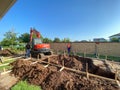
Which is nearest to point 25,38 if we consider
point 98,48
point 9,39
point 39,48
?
point 9,39

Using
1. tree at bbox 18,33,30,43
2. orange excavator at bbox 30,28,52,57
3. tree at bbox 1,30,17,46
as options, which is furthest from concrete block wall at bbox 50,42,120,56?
tree at bbox 18,33,30,43

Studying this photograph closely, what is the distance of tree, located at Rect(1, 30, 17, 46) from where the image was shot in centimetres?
2530

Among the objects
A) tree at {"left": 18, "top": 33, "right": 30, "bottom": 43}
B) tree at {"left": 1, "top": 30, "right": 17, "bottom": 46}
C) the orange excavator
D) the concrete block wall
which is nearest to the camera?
the orange excavator

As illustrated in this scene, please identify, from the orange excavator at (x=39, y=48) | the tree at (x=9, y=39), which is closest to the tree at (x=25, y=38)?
the tree at (x=9, y=39)

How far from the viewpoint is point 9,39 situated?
25.6 meters

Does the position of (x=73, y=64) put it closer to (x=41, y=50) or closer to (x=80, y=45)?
(x=41, y=50)

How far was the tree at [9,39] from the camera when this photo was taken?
25305 millimetres

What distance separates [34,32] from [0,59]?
4522mm

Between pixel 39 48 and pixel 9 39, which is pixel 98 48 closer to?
pixel 39 48

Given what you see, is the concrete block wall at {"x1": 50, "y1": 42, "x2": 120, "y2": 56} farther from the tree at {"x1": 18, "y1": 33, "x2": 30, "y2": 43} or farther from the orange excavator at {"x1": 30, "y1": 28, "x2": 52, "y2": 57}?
the tree at {"x1": 18, "y1": 33, "x2": 30, "y2": 43}

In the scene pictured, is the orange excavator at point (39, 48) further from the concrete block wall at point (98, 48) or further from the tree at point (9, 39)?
the tree at point (9, 39)

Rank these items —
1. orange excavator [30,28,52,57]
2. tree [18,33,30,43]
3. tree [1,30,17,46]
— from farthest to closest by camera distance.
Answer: tree [18,33,30,43] → tree [1,30,17,46] → orange excavator [30,28,52,57]

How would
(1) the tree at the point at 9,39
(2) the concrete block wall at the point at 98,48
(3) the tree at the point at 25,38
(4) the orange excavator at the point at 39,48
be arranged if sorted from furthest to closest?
(3) the tree at the point at 25,38, (1) the tree at the point at 9,39, (2) the concrete block wall at the point at 98,48, (4) the orange excavator at the point at 39,48

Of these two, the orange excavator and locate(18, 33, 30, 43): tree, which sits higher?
locate(18, 33, 30, 43): tree
